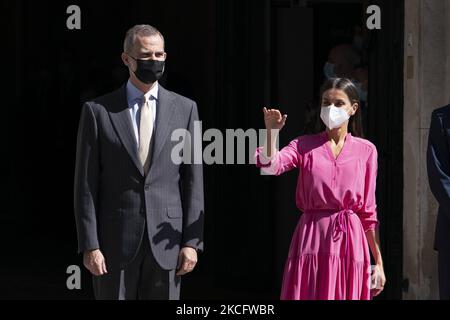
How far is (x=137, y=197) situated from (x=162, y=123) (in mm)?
377

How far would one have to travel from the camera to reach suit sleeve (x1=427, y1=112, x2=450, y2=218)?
255 inches

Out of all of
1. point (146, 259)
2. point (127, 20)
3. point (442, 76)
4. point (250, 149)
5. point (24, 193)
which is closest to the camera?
point (146, 259)

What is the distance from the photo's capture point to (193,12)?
11453mm

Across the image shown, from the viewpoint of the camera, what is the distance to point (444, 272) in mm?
6668

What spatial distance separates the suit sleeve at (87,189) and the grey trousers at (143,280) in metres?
0.19

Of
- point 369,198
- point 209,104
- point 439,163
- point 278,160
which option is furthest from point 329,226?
point 209,104

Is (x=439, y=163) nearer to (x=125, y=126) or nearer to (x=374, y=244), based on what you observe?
(x=374, y=244)

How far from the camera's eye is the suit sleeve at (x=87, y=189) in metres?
6.10

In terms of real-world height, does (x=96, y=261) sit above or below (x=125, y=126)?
below

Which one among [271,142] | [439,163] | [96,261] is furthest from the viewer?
[439,163]

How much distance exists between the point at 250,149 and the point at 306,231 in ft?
10.2

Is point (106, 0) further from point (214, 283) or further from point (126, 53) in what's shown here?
point (126, 53)

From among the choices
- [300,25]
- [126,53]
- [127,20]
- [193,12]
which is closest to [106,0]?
[127,20]

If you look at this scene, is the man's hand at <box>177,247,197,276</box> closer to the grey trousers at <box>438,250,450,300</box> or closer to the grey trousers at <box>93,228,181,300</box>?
the grey trousers at <box>93,228,181,300</box>
